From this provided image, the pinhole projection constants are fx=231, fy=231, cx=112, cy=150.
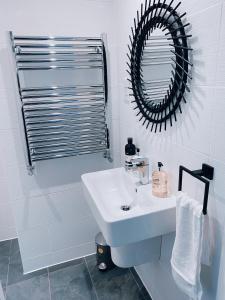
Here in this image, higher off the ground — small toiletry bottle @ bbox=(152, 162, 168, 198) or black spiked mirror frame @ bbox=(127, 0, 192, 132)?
black spiked mirror frame @ bbox=(127, 0, 192, 132)

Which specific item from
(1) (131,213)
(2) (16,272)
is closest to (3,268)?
(2) (16,272)

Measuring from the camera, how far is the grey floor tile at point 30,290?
1.65 meters

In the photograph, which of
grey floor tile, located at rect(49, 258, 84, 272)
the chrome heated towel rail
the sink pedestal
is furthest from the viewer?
grey floor tile, located at rect(49, 258, 84, 272)

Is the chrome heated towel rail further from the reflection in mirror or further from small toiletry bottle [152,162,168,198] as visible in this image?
small toiletry bottle [152,162,168,198]

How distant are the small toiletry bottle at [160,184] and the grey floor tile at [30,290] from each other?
1.18 meters

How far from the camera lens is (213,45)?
0.78 m

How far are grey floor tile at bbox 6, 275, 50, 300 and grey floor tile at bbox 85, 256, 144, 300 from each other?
0.36 metres

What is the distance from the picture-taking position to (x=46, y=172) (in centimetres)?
168

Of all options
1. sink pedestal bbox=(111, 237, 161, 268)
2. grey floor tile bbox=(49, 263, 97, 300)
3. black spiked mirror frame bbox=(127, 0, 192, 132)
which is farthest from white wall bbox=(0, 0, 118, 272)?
sink pedestal bbox=(111, 237, 161, 268)

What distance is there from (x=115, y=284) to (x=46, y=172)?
99cm

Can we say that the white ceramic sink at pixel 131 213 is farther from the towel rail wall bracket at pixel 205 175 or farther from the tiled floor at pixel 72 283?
the tiled floor at pixel 72 283

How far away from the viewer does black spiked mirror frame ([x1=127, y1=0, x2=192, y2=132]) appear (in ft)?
3.02

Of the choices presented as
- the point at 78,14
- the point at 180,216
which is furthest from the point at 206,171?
the point at 78,14

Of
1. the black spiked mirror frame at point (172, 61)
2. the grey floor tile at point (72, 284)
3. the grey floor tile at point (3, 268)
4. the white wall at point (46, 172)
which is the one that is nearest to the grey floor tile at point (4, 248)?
the grey floor tile at point (3, 268)
